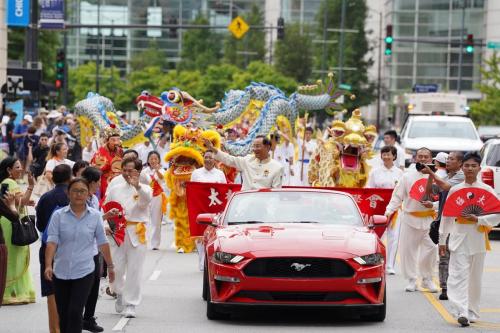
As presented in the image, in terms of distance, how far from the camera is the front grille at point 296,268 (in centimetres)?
1205

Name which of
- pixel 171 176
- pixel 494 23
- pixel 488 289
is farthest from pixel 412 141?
pixel 494 23

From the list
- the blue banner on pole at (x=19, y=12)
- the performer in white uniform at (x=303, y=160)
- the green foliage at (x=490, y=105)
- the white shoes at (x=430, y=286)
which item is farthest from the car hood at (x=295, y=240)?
the green foliage at (x=490, y=105)

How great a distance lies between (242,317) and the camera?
42.1ft

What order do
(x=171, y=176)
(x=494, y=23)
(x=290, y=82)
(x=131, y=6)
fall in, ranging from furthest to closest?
(x=131, y=6) < (x=494, y=23) < (x=290, y=82) < (x=171, y=176)

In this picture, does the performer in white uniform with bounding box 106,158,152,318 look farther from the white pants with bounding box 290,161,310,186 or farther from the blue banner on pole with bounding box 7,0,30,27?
the blue banner on pole with bounding box 7,0,30,27

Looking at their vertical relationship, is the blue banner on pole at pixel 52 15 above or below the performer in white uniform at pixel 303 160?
above

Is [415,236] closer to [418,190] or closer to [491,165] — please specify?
[418,190]

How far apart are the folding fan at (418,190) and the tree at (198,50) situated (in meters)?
82.2

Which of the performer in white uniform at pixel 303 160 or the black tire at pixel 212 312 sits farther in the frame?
the performer in white uniform at pixel 303 160

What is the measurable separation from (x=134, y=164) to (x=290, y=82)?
7366 centimetres

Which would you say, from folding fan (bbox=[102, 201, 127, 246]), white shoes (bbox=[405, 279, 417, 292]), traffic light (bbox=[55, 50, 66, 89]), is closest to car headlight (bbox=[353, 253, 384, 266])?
folding fan (bbox=[102, 201, 127, 246])

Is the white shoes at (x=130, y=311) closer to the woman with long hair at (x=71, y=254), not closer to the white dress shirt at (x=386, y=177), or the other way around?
the woman with long hair at (x=71, y=254)

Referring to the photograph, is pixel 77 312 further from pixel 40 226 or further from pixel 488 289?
pixel 488 289

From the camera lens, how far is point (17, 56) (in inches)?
2805
